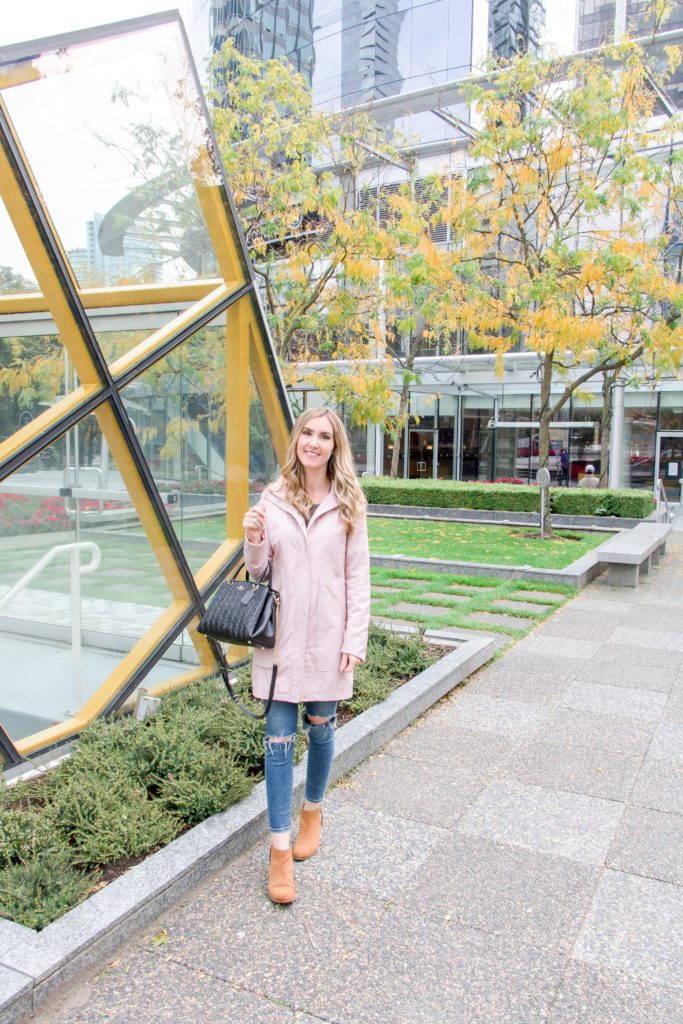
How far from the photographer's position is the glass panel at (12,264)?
432 centimetres

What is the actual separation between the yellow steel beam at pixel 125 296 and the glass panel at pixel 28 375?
0.42ft

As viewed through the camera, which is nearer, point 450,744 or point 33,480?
point 33,480

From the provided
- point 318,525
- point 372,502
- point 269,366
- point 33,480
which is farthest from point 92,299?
point 372,502

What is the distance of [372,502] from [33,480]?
50.3 ft

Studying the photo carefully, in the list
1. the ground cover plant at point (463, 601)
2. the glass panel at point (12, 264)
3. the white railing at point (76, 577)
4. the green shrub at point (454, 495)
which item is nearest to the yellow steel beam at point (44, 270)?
the glass panel at point (12, 264)

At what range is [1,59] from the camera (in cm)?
422

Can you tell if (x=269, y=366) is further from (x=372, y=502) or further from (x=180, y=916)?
(x=372, y=502)

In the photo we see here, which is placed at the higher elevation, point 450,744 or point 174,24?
point 174,24

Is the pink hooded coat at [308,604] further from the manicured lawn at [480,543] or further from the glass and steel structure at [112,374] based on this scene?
the manicured lawn at [480,543]

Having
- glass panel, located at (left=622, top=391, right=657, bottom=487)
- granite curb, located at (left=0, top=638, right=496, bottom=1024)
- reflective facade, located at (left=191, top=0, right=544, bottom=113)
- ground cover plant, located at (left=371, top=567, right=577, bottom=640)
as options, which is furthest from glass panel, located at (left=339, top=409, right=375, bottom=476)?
granite curb, located at (left=0, top=638, right=496, bottom=1024)

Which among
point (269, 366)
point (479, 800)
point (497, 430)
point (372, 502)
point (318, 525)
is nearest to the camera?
point (318, 525)

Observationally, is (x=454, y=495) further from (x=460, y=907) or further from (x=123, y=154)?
(x=460, y=907)

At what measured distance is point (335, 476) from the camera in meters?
3.32

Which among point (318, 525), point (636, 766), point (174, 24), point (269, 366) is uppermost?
point (174, 24)
